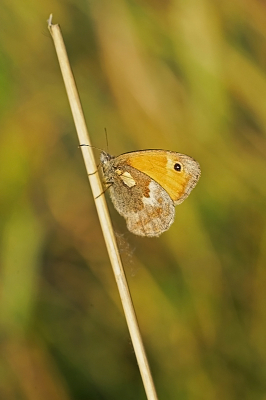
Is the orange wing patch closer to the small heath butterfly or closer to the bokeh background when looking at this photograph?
the small heath butterfly

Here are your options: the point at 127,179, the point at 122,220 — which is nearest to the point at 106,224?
the point at 127,179

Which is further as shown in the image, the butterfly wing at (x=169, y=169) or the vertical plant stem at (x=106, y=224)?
the butterfly wing at (x=169, y=169)

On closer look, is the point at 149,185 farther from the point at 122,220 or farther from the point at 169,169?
the point at 122,220

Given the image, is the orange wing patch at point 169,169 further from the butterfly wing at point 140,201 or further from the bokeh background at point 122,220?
the bokeh background at point 122,220

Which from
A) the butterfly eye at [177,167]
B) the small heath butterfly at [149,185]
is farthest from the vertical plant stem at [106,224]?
the butterfly eye at [177,167]

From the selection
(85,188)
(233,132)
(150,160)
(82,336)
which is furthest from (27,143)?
(233,132)

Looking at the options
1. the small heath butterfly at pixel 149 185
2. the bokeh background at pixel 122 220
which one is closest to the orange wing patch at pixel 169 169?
the small heath butterfly at pixel 149 185

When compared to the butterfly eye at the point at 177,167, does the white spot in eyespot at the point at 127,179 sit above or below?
above

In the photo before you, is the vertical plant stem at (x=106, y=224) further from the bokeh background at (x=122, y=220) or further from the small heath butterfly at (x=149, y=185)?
the bokeh background at (x=122, y=220)
